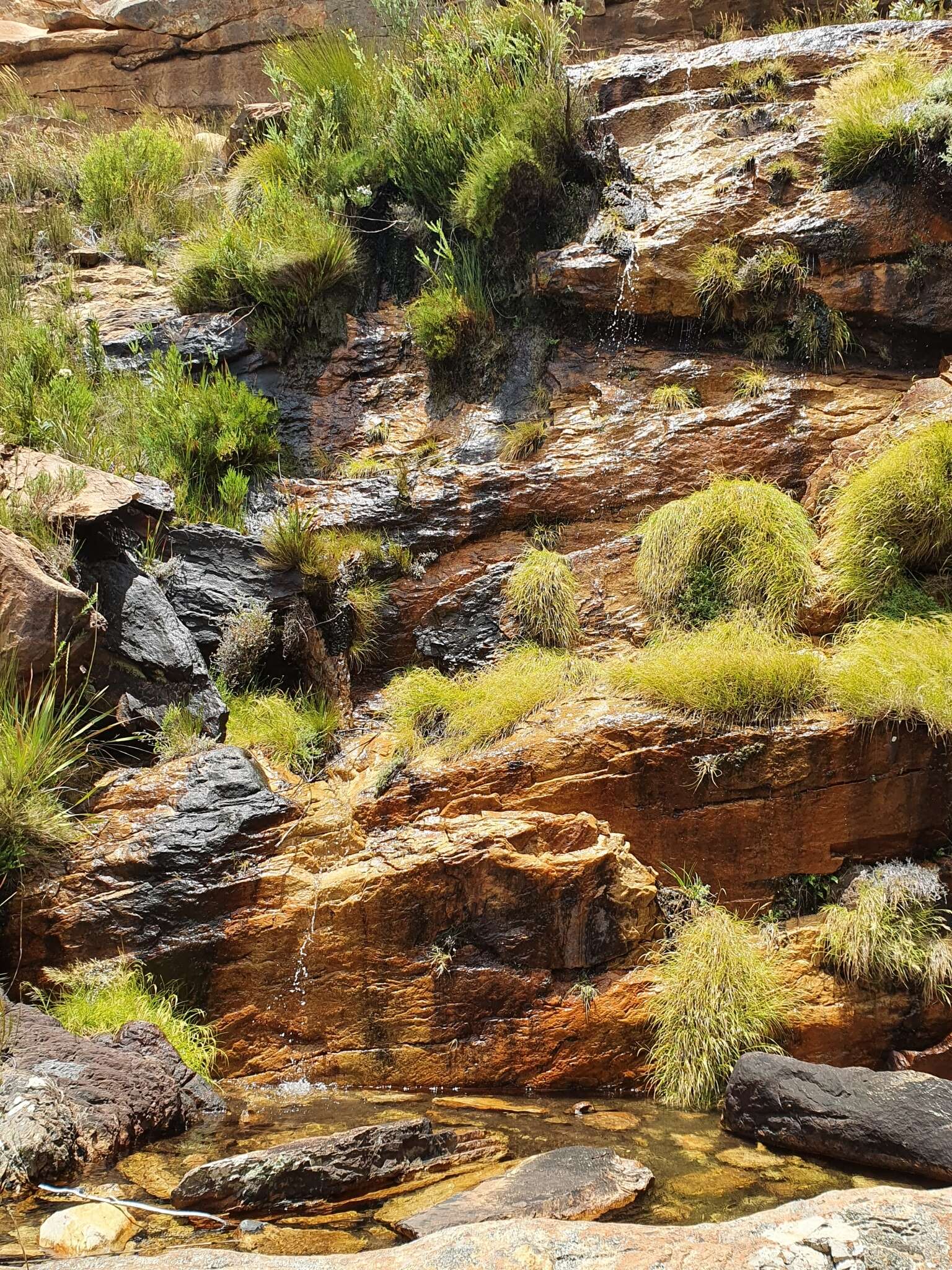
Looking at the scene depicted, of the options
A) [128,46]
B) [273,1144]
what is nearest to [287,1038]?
[273,1144]

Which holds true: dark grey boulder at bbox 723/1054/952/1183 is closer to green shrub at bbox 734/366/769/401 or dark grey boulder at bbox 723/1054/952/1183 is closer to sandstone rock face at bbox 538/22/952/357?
green shrub at bbox 734/366/769/401

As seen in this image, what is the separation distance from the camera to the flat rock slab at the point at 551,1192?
3049 millimetres

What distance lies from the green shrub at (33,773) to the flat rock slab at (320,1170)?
2318mm

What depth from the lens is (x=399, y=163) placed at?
9.59 m

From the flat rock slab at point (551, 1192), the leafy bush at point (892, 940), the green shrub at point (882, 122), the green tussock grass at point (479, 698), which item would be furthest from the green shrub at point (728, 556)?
the flat rock slab at point (551, 1192)

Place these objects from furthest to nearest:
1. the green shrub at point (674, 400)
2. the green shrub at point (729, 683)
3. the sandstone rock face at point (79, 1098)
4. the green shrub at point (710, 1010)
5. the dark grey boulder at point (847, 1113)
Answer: the green shrub at point (674, 400)
the green shrub at point (729, 683)
the green shrub at point (710, 1010)
the dark grey boulder at point (847, 1113)
the sandstone rock face at point (79, 1098)

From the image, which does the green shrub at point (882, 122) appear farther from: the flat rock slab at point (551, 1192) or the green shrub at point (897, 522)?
the flat rock slab at point (551, 1192)

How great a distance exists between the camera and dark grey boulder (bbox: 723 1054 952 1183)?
359 centimetres

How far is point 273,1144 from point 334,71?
10136 mm

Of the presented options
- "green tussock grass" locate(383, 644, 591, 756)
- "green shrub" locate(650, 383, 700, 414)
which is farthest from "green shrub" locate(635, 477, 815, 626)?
"green shrub" locate(650, 383, 700, 414)

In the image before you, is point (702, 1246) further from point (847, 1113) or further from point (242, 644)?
point (242, 644)

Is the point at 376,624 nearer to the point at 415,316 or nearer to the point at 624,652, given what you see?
the point at 624,652

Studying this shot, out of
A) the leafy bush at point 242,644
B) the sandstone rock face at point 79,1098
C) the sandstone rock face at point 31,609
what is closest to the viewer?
the sandstone rock face at point 79,1098

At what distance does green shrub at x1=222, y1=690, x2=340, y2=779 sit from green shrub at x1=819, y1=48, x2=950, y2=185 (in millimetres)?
5665
